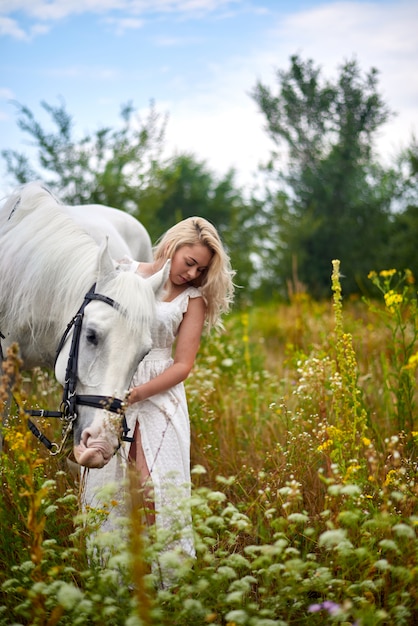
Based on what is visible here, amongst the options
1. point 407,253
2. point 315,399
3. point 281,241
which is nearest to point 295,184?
point 281,241

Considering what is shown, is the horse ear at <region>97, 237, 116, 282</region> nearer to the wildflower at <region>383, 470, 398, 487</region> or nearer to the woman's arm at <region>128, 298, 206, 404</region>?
the woman's arm at <region>128, 298, 206, 404</region>

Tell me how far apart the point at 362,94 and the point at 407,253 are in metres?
4.87

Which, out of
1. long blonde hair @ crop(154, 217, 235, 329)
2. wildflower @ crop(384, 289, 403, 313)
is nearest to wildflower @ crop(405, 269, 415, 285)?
wildflower @ crop(384, 289, 403, 313)

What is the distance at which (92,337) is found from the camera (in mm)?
2652

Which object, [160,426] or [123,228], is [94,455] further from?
[123,228]

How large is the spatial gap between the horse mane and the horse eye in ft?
0.60

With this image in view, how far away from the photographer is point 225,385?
5230 millimetres

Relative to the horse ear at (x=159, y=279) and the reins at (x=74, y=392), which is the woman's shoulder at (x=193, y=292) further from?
the reins at (x=74, y=392)

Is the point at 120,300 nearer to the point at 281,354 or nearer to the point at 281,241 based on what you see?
the point at 281,354

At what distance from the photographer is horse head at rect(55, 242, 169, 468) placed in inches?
97.8

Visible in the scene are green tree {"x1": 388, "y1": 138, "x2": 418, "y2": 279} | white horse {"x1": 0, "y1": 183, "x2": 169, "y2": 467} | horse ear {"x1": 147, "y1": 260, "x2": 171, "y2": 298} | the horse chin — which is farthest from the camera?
green tree {"x1": 388, "y1": 138, "x2": 418, "y2": 279}

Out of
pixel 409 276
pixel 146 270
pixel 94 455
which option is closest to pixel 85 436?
pixel 94 455

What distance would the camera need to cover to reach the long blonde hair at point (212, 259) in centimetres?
317

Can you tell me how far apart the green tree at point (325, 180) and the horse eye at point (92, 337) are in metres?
12.1
